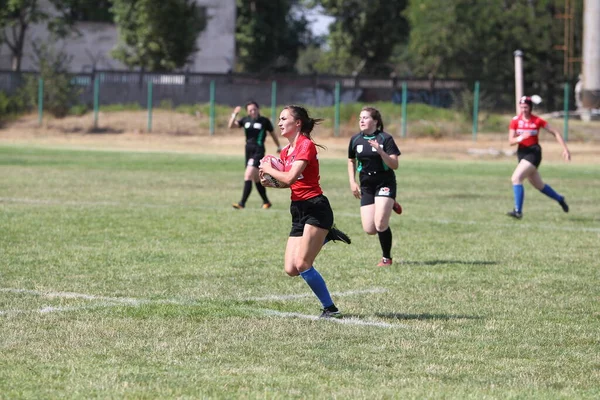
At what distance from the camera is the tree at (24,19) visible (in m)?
62.4

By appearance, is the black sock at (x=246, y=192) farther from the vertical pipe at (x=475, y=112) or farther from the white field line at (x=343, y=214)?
the vertical pipe at (x=475, y=112)

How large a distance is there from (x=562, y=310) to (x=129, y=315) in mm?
3997

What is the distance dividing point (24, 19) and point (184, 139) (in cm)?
2248

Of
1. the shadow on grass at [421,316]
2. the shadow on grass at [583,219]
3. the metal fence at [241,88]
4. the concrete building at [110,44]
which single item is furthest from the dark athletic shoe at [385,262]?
the concrete building at [110,44]

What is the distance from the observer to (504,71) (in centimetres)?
6197

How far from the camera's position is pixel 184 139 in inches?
1849

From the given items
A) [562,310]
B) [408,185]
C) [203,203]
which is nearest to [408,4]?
[408,185]

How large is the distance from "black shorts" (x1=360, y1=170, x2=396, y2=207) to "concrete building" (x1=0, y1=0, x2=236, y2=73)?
179ft

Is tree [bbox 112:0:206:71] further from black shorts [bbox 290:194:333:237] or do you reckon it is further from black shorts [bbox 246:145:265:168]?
black shorts [bbox 290:194:333:237]

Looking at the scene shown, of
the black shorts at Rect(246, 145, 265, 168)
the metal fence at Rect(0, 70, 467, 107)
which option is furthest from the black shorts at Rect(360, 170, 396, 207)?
the metal fence at Rect(0, 70, 467, 107)

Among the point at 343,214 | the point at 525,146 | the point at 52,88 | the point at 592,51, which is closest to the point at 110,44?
the point at 52,88

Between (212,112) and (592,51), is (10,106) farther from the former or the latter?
(592,51)

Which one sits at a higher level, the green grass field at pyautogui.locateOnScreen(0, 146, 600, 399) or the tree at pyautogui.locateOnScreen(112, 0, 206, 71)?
the tree at pyautogui.locateOnScreen(112, 0, 206, 71)

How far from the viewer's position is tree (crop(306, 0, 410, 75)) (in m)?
71.5
